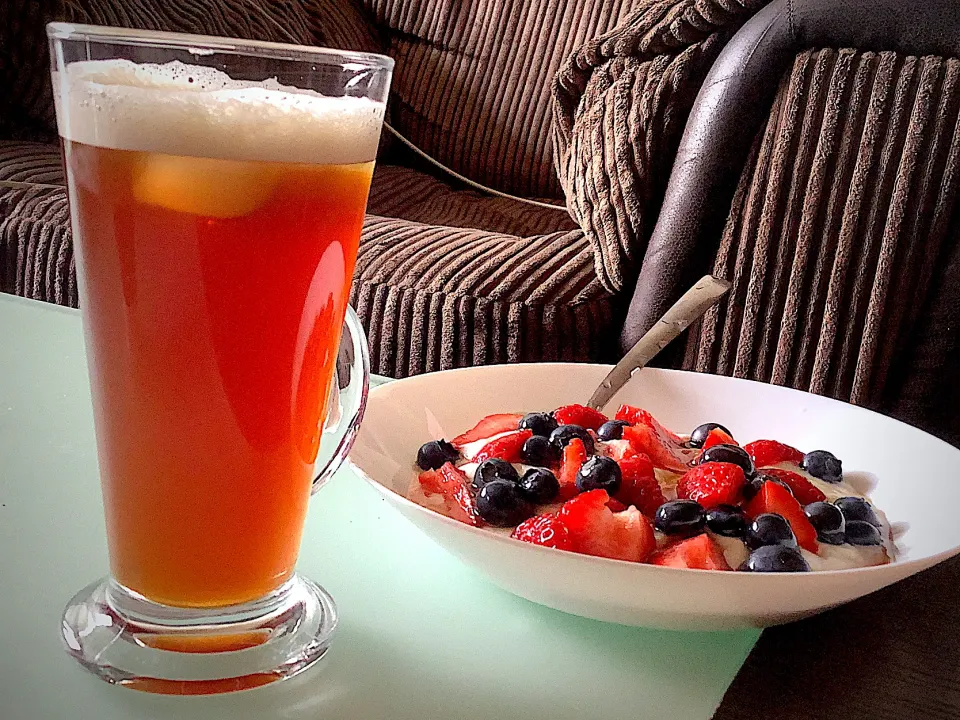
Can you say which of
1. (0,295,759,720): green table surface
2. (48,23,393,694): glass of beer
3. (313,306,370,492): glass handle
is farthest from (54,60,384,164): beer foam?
(0,295,759,720): green table surface

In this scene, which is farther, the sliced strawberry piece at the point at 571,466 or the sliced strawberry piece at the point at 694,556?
the sliced strawberry piece at the point at 571,466

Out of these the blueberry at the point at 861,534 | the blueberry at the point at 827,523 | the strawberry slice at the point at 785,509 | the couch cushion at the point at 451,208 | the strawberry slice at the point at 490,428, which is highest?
the strawberry slice at the point at 785,509

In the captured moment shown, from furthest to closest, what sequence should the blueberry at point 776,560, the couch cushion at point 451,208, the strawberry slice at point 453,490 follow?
1. the couch cushion at point 451,208
2. the strawberry slice at point 453,490
3. the blueberry at point 776,560

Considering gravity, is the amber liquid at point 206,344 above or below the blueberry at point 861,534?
above

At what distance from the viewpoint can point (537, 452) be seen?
0.69 metres

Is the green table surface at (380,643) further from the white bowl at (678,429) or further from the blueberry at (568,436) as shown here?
the blueberry at (568,436)

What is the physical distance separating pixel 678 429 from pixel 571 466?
25 centimetres

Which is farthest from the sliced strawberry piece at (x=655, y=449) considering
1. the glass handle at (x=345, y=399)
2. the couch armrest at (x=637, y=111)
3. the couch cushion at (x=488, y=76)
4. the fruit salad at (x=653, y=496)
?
the couch cushion at (x=488, y=76)

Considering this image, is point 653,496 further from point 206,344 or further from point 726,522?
point 206,344

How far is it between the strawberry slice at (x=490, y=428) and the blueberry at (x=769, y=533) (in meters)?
0.24

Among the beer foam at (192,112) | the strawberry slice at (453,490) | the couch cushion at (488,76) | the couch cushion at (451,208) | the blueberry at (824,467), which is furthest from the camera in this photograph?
the couch cushion at (488,76)

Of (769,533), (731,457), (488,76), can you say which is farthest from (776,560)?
(488,76)

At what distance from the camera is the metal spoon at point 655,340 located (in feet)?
2.81

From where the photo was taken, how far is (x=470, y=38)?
8.06ft
